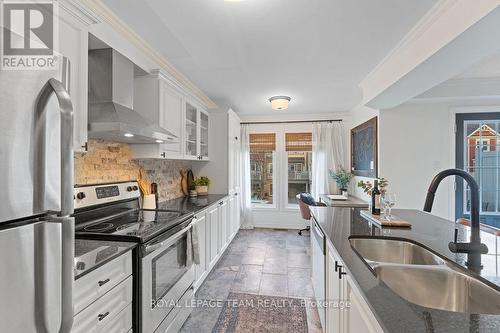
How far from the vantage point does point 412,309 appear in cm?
73

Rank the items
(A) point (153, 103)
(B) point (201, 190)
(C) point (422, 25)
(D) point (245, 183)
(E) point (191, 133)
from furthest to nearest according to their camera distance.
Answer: (D) point (245, 183) → (B) point (201, 190) → (E) point (191, 133) → (A) point (153, 103) → (C) point (422, 25)

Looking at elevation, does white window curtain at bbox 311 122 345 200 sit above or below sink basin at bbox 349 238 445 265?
above

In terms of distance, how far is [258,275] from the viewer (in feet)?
9.67

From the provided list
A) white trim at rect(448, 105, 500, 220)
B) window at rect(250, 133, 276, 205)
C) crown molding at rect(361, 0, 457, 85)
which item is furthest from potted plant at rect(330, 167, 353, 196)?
crown molding at rect(361, 0, 457, 85)

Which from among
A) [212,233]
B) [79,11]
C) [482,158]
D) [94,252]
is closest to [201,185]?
[212,233]

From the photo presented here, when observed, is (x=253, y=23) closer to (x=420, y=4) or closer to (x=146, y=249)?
(x=420, y=4)

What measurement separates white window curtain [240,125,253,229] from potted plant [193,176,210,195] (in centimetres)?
142

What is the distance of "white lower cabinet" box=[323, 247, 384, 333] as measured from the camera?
91cm

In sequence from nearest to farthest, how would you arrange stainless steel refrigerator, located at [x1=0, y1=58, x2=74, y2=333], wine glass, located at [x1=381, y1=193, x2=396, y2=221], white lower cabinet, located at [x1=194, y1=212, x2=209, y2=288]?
stainless steel refrigerator, located at [x1=0, y1=58, x2=74, y2=333] < wine glass, located at [x1=381, y1=193, x2=396, y2=221] < white lower cabinet, located at [x1=194, y1=212, x2=209, y2=288]

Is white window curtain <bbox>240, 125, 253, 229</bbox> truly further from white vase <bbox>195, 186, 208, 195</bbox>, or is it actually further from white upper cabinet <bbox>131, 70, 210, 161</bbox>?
white upper cabinet <bbox>131, 70, 210, 161</bbox>

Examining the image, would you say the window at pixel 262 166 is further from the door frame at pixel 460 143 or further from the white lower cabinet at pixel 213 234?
the door frame at pixel 460 143

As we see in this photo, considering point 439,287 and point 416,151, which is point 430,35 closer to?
point 439,287

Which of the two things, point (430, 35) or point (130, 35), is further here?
point (130, 35)

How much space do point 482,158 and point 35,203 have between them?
184 inches
